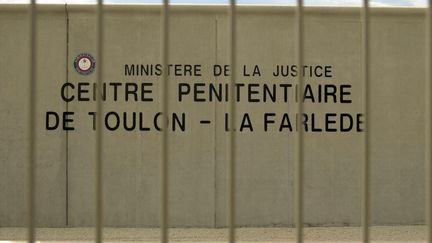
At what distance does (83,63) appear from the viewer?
6.95 meters

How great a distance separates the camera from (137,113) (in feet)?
22.6

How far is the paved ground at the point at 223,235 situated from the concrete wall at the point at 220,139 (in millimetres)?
155

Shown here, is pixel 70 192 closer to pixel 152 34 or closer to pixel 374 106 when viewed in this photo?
pixel 152 34

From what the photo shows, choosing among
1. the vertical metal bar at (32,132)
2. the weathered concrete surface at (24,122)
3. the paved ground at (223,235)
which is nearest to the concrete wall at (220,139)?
the weathered concrete surface at (24,122)

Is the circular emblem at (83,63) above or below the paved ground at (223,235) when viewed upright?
above

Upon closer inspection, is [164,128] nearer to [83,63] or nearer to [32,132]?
[32,132]

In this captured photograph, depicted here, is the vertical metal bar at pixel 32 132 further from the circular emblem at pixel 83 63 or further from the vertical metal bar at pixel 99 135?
the circular emblem at pixel 83 63

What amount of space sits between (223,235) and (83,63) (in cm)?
210

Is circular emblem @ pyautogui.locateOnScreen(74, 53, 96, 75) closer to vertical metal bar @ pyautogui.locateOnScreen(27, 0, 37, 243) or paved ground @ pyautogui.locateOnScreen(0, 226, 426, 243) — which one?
paved ground @ pyautogui.locateOnScreen(0, 226, 426, 243)

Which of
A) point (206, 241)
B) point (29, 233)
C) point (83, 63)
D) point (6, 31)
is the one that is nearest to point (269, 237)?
point (206, 241)

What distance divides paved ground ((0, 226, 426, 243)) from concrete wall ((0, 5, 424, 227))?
0.15 metres

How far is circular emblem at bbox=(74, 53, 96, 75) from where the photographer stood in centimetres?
692

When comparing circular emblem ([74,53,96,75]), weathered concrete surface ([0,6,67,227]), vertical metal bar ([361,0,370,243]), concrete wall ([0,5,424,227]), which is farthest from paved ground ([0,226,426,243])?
vertical metal bar ([361,0,370,243])

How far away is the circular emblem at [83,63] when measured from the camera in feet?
22.7
